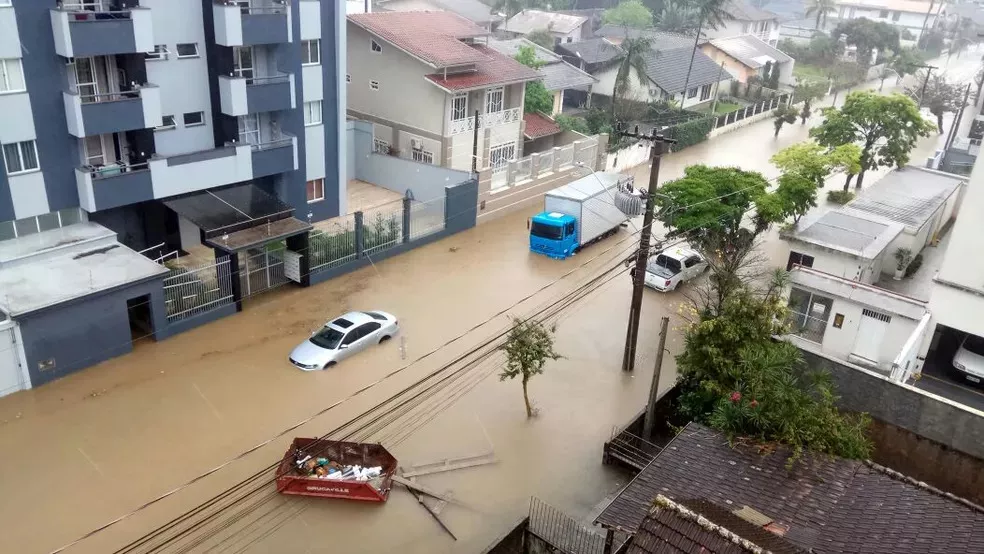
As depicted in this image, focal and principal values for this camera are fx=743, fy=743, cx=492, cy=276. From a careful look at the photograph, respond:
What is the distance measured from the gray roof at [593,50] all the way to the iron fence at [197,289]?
36.7 metres

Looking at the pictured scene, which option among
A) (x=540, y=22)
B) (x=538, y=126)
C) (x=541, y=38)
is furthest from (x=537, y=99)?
(x=540, y=22)

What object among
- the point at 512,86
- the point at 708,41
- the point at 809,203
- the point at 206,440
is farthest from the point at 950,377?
the point at 708,41

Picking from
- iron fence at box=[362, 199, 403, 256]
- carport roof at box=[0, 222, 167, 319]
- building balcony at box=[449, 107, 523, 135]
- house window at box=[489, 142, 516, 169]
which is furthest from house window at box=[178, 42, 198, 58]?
house window at box=[489, 142, 516, 169]

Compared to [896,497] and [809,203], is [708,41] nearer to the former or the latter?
[809,203]

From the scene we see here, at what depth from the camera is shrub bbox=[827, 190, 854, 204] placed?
34.3 metres

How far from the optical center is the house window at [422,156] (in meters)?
33.8

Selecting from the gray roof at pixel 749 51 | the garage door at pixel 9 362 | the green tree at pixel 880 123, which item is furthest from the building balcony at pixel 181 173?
the gray roof at pixel 749 51

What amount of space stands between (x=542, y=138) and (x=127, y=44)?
23.7 metres

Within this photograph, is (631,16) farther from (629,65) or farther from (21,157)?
(21,157)

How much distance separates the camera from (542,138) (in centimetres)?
4044

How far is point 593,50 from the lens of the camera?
54031 mm

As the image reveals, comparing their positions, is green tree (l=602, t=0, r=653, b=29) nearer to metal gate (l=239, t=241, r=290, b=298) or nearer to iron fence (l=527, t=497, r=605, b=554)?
metal gate (l=239, t=241, r=290, b=298)

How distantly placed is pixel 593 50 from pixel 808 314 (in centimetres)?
3691

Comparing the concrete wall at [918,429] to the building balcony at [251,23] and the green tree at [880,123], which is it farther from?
the green tree at [880,123]
